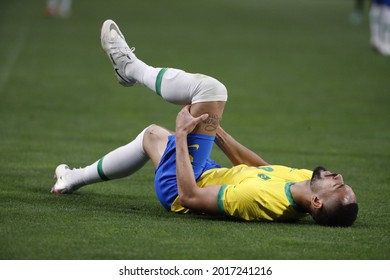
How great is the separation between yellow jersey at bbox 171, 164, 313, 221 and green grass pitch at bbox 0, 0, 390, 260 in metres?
0.10

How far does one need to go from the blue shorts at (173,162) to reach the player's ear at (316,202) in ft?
2.80

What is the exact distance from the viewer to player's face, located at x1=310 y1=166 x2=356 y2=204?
236 inches

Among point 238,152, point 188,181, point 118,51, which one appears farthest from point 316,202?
point 118,51

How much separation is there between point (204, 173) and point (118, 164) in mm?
703

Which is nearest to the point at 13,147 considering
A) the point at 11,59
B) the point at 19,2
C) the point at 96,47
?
the point at 11,59

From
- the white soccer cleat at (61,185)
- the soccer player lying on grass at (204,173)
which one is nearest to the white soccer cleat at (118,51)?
the soccer player lying on grass at (204,173)

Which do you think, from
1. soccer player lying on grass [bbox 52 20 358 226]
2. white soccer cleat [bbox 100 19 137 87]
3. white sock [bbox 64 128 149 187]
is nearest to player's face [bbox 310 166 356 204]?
soccer player lying on grass [bbox 52 20 358 226]

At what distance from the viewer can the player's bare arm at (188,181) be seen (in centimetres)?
614

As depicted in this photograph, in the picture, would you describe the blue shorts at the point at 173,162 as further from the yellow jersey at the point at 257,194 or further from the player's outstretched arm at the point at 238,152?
the player's outstretched arm at the point at 238,152

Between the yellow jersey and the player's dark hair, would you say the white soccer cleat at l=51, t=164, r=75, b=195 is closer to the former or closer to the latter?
the yellow jersey

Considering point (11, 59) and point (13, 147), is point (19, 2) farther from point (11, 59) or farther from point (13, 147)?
point (13, 147)

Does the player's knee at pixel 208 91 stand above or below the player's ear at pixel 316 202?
above
